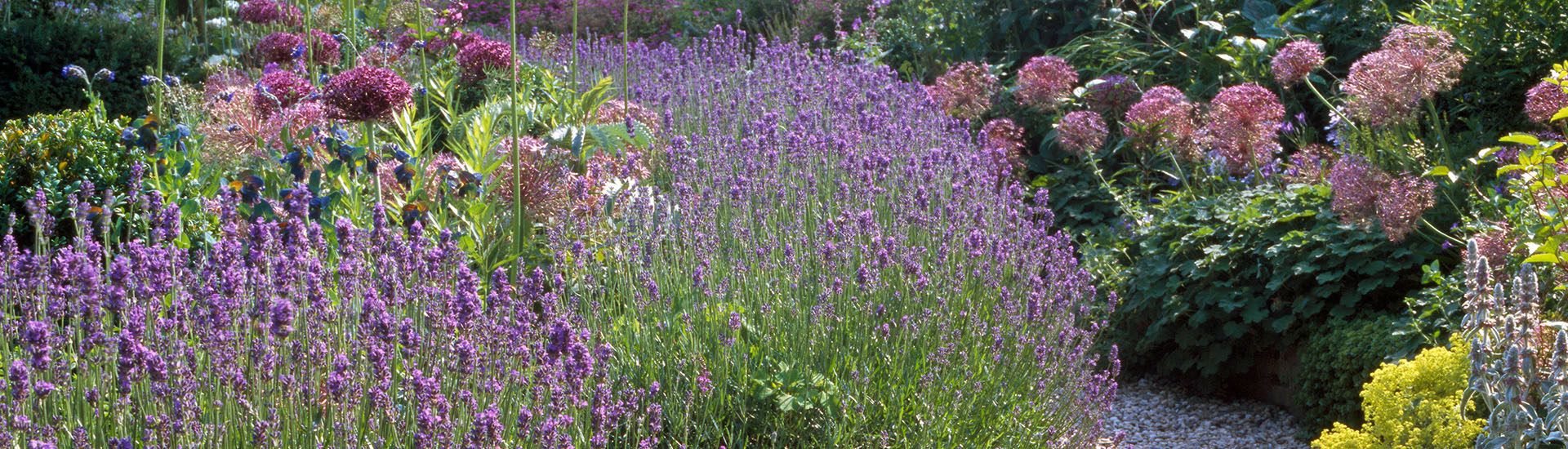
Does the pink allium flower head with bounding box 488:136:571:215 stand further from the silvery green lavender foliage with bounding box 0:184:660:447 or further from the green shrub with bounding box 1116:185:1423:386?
the green shrub with bounding box 1116:185:1423:386

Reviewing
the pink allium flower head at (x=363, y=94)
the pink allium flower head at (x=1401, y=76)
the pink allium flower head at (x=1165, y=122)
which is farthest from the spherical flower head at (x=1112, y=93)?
the pink allium flower head at (x=363, y=94)

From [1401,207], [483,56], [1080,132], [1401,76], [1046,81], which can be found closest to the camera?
[1401,207]

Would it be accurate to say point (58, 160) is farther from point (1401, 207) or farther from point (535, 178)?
point (1401, 207)

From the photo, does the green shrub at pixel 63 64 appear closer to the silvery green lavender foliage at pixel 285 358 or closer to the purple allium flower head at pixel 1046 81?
the purple allium flower head at pixel 1046 81

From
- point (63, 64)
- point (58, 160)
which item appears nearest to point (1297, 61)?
point (58, 160)

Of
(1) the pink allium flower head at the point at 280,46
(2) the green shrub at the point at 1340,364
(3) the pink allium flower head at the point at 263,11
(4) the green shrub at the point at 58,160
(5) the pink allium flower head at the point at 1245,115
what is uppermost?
(3) the pink allium flower head at the point at 263,11

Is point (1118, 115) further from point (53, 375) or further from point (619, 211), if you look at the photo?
point (53, 375)

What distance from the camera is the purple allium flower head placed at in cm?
504

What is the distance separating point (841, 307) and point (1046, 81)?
260 centimetres

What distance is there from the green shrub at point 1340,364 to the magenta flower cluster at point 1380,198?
0.29m

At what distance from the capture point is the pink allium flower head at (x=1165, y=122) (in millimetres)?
4398

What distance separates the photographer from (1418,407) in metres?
2.60

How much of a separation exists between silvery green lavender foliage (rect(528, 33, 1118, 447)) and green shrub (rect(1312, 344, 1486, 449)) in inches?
22.3

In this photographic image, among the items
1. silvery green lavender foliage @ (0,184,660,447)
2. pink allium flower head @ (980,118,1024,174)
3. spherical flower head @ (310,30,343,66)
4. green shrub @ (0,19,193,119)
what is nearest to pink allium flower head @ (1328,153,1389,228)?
pink allium flower head @ (980,118,1024,174)
